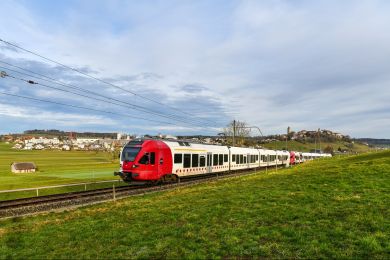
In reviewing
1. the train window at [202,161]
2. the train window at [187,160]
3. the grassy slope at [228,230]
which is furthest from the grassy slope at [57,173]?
the grassy slope at [228,230]

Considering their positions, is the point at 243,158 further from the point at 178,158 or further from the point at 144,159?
the point at 144,159

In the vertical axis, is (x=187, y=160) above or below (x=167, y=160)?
below

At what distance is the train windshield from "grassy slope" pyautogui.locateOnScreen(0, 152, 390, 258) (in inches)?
419

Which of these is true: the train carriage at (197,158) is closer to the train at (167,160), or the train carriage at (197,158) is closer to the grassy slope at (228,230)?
the train at (167,160)

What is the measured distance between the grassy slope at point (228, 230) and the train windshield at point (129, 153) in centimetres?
1063

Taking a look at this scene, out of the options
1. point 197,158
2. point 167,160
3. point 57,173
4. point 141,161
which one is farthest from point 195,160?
point 57,173

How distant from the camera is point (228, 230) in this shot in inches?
383

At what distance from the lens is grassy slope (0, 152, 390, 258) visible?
8008 mm

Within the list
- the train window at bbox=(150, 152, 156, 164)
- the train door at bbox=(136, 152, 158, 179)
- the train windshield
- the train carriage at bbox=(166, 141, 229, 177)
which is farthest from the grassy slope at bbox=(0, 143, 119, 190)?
the train window at bbox=(150, 152, 156, 164)

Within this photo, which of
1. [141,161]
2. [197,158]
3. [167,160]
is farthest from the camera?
[197,158]

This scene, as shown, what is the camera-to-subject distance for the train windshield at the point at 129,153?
25.9 meters

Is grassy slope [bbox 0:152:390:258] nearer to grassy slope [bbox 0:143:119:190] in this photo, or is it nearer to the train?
the train

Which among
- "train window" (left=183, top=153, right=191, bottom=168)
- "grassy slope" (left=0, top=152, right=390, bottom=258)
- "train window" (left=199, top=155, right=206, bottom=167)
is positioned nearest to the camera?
"grassy slope" (left=0, top=152, right=390, bottom=258)

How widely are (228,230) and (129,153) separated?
1752cm
